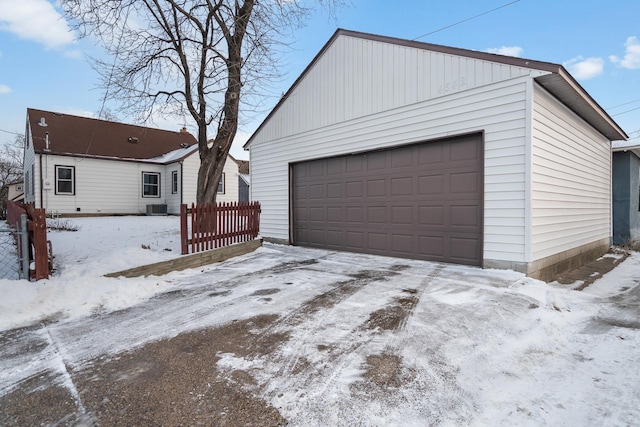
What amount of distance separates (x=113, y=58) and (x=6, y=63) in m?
8.73

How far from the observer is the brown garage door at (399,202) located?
576 centimetres

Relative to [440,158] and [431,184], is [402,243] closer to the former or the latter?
[431,184]

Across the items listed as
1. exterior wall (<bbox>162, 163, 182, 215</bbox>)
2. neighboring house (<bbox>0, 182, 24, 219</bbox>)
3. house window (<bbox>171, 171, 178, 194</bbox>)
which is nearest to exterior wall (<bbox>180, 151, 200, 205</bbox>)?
exterior wall (<bbox>162, 163, 182, 215</bbox>)

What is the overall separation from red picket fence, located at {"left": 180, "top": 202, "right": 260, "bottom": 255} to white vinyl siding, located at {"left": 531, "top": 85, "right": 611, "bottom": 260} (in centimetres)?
581

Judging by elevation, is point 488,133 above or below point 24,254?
above

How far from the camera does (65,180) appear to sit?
1554cm

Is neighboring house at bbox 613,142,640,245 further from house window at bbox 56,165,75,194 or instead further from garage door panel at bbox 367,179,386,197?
house window at bbox 56,165,75,194

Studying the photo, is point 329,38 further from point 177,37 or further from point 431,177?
point 431,177

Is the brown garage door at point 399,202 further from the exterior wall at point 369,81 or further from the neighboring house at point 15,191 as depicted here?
the neighboring house at point 15,191

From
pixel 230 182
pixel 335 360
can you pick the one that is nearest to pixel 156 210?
pixel 230 182

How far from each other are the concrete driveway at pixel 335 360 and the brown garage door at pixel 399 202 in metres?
1.67

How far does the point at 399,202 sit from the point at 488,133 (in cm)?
205

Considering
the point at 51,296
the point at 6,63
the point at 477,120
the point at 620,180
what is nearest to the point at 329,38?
the point at 477,120

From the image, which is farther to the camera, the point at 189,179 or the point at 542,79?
the point at 189,179
